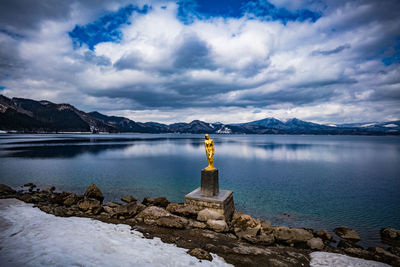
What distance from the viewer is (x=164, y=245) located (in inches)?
334

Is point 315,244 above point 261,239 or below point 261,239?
below

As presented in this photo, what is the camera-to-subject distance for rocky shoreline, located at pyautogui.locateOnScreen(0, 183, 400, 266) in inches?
331

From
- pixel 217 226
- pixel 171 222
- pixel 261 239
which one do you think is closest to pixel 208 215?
pixel 217 226

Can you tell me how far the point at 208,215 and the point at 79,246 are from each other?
6.94 meters

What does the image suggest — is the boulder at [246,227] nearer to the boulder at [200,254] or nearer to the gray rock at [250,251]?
the gray rock at [250,251]

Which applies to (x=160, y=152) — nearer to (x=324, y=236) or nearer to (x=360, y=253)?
(x=324, y=236)

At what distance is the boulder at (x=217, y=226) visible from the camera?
11.0 m

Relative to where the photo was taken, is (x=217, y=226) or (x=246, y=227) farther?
(x=246, y=227)

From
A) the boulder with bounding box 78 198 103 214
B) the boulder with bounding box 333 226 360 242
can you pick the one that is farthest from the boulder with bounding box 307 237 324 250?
the boulder with bounding box 78 198 103 214

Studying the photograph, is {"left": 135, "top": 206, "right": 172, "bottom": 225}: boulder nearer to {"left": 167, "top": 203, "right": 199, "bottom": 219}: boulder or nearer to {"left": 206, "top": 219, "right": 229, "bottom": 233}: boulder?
{"left": 167, "top": 203, "right": 199, "bottom": 219}: boulder

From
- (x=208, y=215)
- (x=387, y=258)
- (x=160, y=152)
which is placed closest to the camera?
(x=387, y=258)

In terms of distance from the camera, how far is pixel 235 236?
10758mm

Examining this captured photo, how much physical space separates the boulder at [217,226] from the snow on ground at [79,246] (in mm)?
3109

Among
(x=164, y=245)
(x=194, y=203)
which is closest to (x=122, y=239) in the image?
(x=164, y=245)
